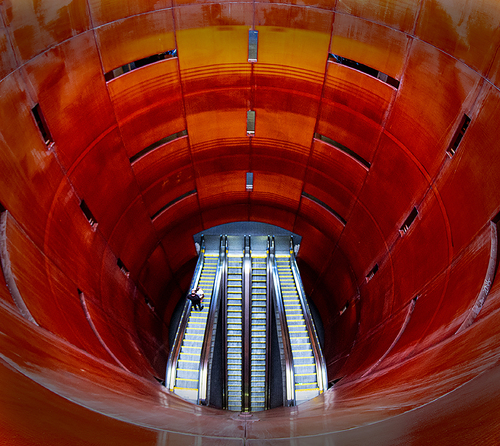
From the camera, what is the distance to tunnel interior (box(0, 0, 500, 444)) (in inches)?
145

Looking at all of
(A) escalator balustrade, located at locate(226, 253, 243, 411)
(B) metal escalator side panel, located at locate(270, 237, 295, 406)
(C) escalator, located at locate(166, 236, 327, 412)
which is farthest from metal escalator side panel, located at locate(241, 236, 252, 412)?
(B) metal escalator side panel, located at locate(270, 237, 295, 406)

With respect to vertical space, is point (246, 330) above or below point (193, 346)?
above

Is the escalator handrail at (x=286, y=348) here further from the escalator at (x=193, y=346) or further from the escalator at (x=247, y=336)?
the escalator at (x=193, y=346)

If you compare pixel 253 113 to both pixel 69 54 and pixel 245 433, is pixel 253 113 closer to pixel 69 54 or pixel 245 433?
pixel 69 54

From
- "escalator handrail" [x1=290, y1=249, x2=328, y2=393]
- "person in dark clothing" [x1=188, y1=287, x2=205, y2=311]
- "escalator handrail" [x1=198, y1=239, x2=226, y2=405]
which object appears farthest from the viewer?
"person in dark clothing" [x1=188, y1=287, x2=205, y2=311]

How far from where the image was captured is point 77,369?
14.5 ft

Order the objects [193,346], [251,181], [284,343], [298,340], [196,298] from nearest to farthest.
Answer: [284,343], [193,346], [298,340], [196,298], [251,181]

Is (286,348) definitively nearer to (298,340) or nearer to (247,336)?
(298,340)

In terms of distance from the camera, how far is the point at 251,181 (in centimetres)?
1221

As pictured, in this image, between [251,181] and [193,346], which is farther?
[251,181]

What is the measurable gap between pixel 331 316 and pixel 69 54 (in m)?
11.6

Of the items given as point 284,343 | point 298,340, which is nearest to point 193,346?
point 284,343

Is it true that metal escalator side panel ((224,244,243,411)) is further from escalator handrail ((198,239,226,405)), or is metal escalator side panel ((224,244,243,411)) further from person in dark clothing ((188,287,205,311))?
person in dark clothing ((188,287,205,311))

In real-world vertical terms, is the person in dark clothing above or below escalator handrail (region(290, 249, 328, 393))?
above
